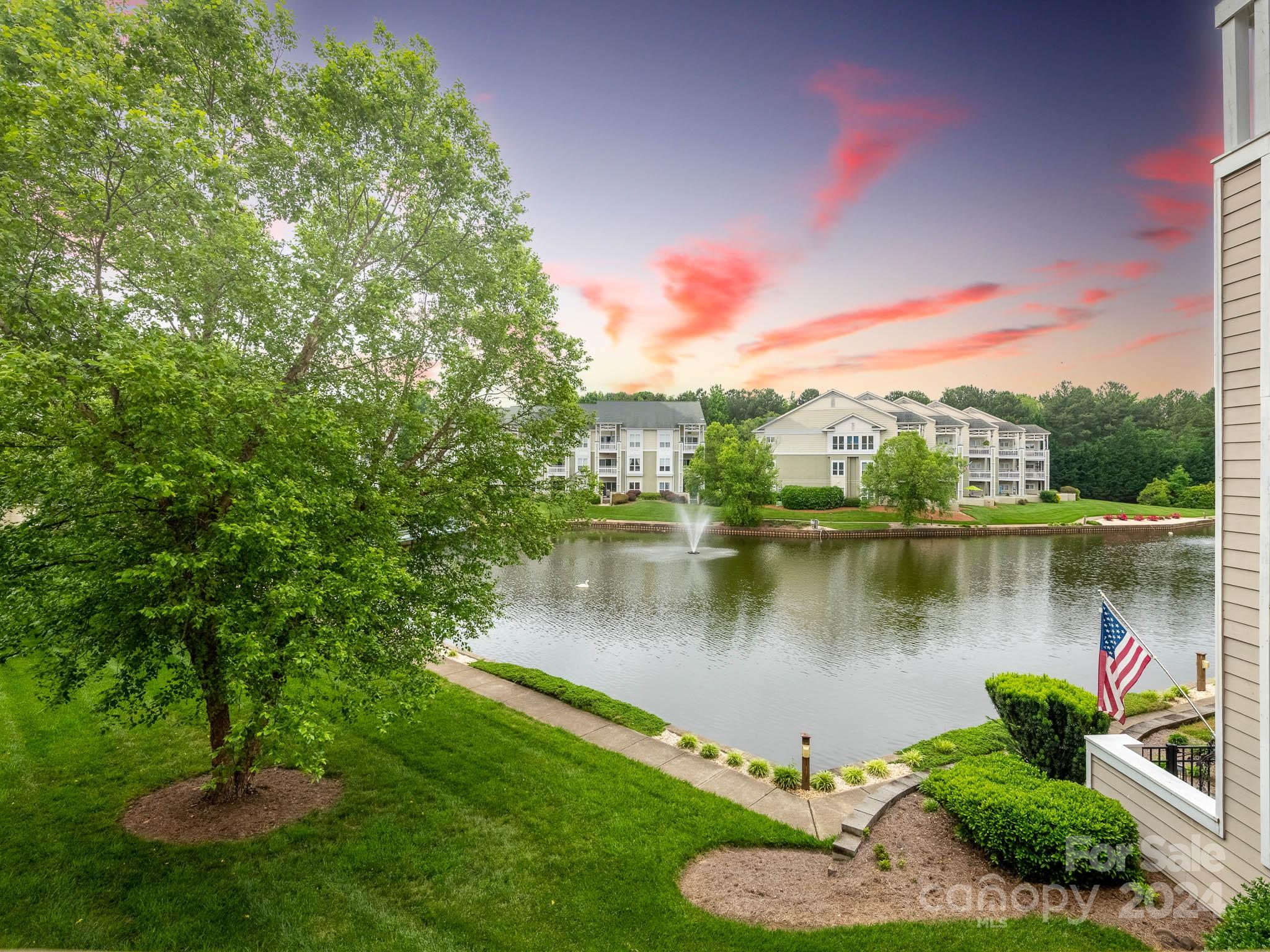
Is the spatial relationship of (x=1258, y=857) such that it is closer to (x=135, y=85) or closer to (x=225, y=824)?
(x=225, y=824)

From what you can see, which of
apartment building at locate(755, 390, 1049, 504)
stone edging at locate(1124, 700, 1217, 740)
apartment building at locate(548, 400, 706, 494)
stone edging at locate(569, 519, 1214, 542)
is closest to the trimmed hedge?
stone edging at locate(1124, 700, 1217, 740)

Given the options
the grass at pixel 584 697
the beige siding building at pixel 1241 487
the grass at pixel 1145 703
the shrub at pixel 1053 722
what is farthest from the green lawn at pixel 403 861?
the grass at pixel 1145 703

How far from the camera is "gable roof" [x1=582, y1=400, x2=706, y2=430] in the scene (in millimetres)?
74562

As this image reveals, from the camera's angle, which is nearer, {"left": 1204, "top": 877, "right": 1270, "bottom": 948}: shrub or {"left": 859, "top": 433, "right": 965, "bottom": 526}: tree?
{"left": 1204, "top": 877, "right": 1270, "bottom": 948}: shrub

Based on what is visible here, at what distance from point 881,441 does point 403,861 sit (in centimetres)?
6371

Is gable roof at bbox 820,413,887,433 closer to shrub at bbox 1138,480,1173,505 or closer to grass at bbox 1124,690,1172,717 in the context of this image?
shrub at bbox 1138,480,1173,505

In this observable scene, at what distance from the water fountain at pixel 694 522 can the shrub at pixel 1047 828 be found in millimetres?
33500

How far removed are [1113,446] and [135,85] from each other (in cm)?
10781

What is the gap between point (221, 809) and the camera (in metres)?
8.37

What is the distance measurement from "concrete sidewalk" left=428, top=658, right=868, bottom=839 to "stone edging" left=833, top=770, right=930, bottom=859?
0.35 meters

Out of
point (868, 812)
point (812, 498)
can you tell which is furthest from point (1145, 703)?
point (812, 498)

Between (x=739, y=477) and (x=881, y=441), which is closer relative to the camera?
(x=739, y=477)

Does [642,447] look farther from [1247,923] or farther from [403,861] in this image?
[1247,923]

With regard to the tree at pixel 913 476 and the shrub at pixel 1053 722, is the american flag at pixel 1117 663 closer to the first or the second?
the shrub at pixel 1053 722
